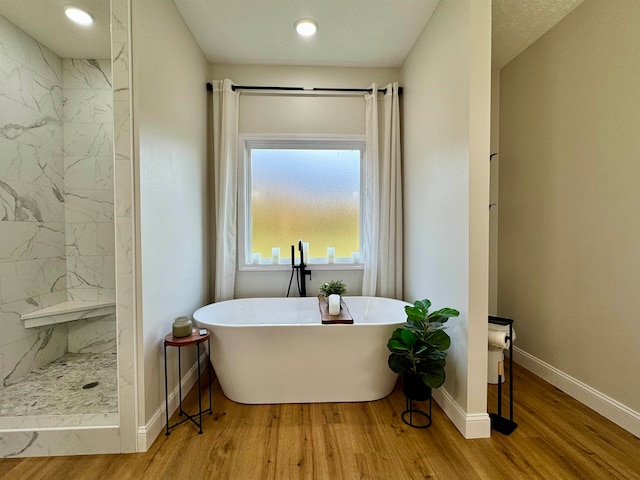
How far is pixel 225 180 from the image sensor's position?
2779mm

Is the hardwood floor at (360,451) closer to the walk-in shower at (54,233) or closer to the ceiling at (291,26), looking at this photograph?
the walk-in shower at (54,233)

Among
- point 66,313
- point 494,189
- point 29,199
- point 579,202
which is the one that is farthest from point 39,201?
point 579,202

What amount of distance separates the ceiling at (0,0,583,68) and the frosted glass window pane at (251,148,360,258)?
2.96 ft

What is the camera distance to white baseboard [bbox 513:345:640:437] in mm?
1825

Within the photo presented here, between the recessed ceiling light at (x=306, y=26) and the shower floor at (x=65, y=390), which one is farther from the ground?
the recessed ceiling light at (x=306, y=26)

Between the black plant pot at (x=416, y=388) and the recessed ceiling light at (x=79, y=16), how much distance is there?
132 inches

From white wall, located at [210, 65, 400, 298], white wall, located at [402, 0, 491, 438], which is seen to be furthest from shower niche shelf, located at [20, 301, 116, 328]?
white wall, located at [402, 0, 491, 438]

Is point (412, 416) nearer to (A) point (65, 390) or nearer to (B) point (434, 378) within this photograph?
(B) point (434, 378)

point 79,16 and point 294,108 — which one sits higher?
point 79,16

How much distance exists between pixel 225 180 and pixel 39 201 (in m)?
1.45

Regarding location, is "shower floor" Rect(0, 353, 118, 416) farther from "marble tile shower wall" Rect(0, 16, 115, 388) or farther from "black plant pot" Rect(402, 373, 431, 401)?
"black plant pot" Rect(402, 373, 431, 401)

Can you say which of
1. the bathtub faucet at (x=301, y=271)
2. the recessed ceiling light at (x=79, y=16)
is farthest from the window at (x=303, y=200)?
the recessed ceiling light at (x=79, y=16)

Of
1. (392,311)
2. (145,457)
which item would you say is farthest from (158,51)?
(392,311)

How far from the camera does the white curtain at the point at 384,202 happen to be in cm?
285
